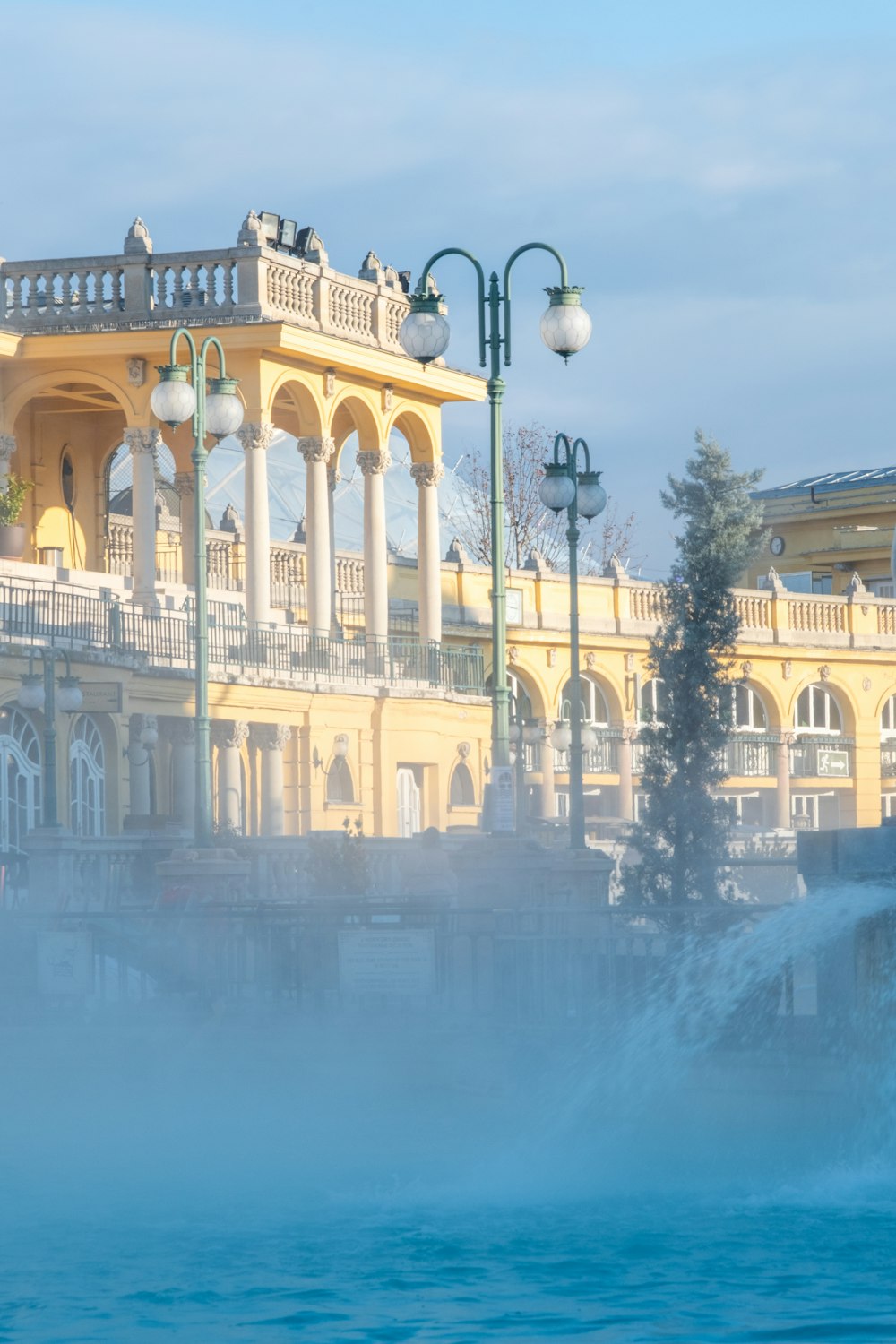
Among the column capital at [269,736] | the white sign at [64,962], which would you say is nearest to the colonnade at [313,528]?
the column capital at [269,736]

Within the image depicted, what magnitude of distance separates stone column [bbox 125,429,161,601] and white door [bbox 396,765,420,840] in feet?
19.5

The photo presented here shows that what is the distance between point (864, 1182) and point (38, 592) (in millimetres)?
19141

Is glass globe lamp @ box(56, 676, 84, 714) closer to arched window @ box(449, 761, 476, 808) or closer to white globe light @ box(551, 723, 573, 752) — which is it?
arched window @ box(449, 761, 476, 808)

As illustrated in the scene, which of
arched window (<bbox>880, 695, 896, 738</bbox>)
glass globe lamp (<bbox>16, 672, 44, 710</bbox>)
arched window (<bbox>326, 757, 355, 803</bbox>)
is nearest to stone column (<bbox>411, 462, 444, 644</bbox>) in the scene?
arched window (<bbox>326, 757, 355, 803</bbox>)

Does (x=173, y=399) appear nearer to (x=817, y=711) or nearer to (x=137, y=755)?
(x=137, y=755)

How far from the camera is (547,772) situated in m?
54.5

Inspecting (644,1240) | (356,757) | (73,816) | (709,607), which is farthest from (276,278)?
(644,1240)

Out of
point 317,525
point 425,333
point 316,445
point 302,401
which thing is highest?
point 302,401

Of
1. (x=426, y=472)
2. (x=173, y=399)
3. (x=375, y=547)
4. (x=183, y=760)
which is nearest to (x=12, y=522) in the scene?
(x=183, y=760)

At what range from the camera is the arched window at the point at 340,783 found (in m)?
40.7

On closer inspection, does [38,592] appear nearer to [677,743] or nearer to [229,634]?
[229,634]

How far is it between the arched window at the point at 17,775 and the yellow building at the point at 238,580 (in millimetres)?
27

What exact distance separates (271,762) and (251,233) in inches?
334

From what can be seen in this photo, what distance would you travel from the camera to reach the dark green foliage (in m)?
26.4
